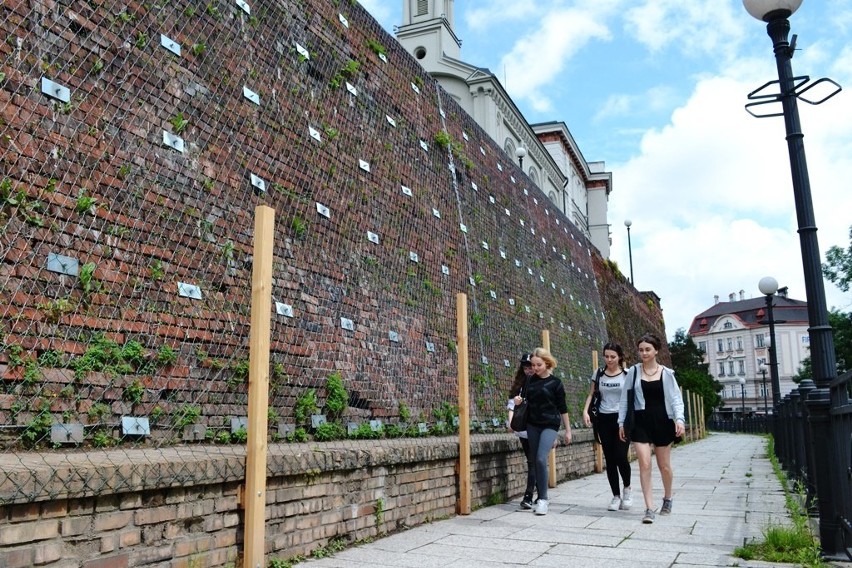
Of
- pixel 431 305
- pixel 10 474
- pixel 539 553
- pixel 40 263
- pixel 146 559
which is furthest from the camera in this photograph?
pixel 431 305

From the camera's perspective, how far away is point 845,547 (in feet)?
17.3

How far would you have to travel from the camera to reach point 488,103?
33.6 m

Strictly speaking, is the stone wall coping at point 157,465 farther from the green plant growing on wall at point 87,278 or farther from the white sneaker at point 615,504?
the white sneaker at point 615,504

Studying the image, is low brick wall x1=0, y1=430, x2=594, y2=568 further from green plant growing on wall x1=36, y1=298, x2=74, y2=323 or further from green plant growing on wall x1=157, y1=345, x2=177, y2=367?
green plant growing on wall x1=36, y1=298, x2=74, y2=323

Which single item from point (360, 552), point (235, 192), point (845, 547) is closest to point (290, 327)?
point (235, 192)

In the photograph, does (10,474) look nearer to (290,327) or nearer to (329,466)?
(329,466)

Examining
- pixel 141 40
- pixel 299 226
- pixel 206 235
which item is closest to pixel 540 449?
pixel 299 226

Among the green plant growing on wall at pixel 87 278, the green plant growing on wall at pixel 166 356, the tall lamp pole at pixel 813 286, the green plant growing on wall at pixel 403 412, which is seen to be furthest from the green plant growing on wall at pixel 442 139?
the green plant growing on wall at pixel 87 278

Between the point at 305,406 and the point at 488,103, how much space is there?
29.3 m

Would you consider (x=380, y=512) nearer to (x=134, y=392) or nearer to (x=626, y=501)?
(x=134, y=392)

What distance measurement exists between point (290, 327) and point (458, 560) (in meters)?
2.22

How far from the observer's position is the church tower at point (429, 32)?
118 ft

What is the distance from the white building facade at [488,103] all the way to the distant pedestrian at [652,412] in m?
21.0

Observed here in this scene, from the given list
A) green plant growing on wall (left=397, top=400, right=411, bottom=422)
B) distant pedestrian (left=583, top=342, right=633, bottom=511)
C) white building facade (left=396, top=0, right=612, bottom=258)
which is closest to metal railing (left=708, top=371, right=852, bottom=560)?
distant pedestrian (left=583, top=342, right=633, bottom=511)
